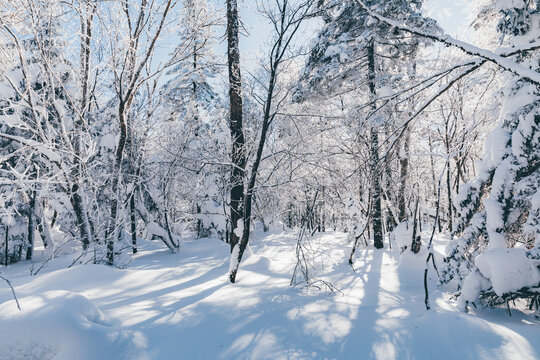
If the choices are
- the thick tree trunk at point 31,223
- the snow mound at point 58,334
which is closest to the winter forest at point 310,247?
the snow mound at point 58,334

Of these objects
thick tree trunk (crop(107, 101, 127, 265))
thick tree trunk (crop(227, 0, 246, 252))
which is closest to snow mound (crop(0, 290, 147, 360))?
thick tree trunk (crop(227, 0, 246, 252))

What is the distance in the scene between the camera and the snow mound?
2.28m

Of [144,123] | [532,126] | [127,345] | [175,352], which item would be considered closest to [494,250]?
[532,126]

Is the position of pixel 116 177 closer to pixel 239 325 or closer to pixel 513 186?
pixel 239 325

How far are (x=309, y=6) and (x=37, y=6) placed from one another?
5.17 meters

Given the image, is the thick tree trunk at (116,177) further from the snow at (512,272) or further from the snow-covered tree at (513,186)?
the snow at (512,272)

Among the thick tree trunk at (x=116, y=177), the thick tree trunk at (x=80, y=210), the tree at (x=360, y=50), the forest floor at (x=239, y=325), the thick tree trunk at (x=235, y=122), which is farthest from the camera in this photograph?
the tree at (x=360, y=50)

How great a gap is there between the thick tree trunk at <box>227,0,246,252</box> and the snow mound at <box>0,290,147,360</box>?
3.18 m

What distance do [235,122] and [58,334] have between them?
4599 mm

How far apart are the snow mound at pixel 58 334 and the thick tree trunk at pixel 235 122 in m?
3.18

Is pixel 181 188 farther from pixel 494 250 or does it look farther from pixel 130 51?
pixel 494 250

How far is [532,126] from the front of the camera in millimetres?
3801

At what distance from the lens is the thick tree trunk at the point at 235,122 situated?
231 inches

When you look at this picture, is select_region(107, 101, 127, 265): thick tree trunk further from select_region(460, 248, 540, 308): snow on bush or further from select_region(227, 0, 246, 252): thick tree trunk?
select_region(460, 248, 540, 308): snow on bush
